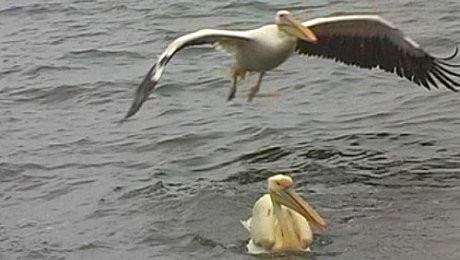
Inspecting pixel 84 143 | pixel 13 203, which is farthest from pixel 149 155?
pixel 13 203

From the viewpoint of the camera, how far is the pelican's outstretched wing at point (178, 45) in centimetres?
832

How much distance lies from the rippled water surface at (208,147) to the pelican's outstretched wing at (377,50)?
368 millimetres

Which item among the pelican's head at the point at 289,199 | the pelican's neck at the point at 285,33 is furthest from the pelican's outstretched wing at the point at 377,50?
the pelican's head at the point at 289,199


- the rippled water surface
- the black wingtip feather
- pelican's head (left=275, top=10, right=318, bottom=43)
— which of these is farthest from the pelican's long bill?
pelican's head (left=275, top=10, right=318, bottom=43)

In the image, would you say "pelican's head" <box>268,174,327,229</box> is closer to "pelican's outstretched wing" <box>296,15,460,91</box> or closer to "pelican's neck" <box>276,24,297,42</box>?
"pelican's neck" <box>276,24,297,42</box>

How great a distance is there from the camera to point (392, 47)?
10422 millimetres

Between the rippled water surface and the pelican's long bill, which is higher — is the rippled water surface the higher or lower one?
the lower one

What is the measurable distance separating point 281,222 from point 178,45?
59.0 inches

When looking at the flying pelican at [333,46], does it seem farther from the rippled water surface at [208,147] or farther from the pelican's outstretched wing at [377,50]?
the rippled water surface at [208,147]

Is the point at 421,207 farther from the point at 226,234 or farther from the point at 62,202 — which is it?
the point at 62,202

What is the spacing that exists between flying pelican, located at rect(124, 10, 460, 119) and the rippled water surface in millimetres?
428

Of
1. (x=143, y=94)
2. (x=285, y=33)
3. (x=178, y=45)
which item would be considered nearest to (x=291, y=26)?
(x=285, y=33)

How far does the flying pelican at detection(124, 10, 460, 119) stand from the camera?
9.32m

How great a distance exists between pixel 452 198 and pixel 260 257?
1.43m
